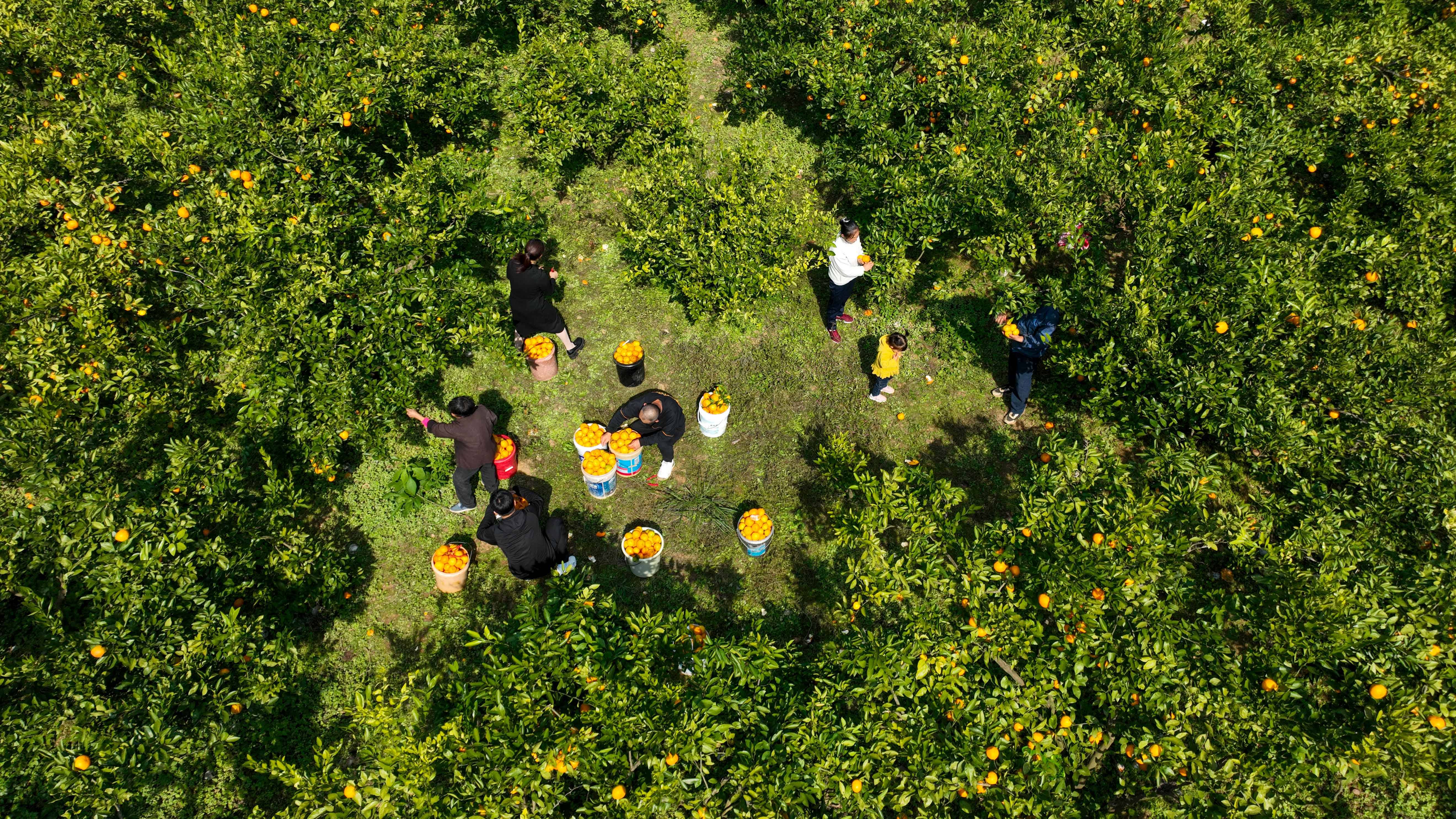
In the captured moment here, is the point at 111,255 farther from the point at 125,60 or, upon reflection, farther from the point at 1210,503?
the point at 1210,503

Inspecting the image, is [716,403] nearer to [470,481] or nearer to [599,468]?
[599,468]

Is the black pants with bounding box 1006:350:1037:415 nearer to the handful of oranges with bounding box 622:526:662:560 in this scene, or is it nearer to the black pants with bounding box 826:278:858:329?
the black pants with bounding box 826:278:858:329

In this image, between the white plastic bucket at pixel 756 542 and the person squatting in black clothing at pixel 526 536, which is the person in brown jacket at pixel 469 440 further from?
the white plastic bucket at pixel 756 542

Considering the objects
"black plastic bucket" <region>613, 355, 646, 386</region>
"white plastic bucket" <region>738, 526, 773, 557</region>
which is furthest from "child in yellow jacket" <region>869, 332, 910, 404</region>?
"black plastic bucket" <region>613, 355, 646, 386</region>

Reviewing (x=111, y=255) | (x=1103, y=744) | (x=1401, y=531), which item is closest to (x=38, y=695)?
(x=111, y=255)

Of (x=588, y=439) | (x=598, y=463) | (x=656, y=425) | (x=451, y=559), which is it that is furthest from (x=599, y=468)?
(x=451, y=559)
